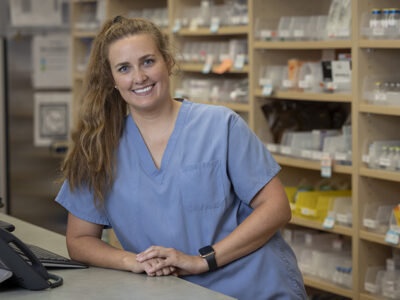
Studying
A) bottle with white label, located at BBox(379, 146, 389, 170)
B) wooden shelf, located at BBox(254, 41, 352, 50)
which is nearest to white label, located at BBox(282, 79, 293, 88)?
wooden shelf, located at BBox(254, 41, 352, 50)

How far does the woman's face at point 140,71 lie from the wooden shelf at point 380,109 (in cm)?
145

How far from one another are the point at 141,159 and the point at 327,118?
85.7 inches

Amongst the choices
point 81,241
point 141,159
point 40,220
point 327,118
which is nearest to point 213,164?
point 141,159

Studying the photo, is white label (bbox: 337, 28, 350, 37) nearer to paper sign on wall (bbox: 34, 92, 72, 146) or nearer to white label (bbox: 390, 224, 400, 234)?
white label (bbox: 390, 224, 400, 234)

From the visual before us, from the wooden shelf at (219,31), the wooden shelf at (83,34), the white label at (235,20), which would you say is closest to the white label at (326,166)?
the wooden shelf at (219,31)

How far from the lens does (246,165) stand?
221cm

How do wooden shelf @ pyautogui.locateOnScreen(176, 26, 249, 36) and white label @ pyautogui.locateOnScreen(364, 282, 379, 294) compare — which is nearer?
white label @ pyautogui.locateOnScreen(364, 282, 379, 294)

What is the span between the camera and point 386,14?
332 cm

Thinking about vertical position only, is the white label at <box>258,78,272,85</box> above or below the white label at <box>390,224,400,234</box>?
above

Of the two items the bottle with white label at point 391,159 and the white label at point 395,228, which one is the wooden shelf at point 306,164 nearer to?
the bottle with white label at point 391,159

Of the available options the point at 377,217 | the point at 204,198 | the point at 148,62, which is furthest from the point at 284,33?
the point at 204,198

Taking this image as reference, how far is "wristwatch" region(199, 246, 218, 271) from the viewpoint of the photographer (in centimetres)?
212

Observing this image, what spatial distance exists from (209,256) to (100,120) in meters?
0.59

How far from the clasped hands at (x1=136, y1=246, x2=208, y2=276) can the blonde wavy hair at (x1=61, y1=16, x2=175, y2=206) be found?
1.02 ft
